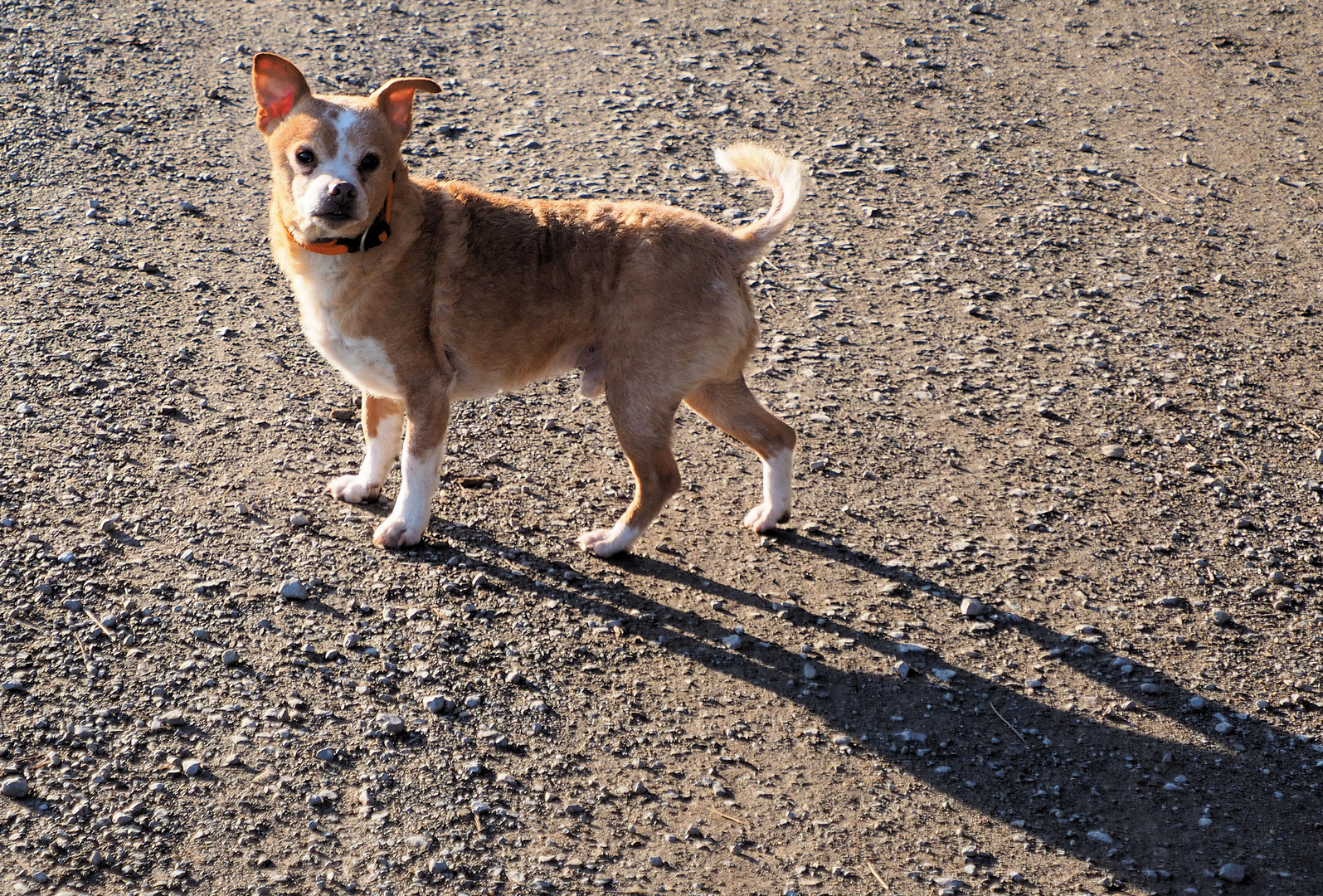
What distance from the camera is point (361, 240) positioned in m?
4.53

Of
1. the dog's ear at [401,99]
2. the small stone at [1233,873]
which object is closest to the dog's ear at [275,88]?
the dog's ear at [401,99]

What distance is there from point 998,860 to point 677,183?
5.51 m

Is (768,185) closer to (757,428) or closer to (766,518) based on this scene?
(757,428)

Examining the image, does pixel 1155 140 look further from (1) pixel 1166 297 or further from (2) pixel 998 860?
(2) pixel 998 860

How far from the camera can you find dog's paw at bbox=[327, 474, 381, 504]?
5.27 meters

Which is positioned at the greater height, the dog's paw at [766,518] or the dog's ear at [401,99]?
the dog's ear at [401,99]

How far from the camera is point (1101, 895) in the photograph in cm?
362

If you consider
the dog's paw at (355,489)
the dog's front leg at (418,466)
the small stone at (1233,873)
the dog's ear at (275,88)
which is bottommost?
the dog's paw at (355,489)

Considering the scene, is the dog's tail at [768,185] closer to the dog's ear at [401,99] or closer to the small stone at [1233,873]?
the dog's ear at [401,99]

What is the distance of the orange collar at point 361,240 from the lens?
450cm

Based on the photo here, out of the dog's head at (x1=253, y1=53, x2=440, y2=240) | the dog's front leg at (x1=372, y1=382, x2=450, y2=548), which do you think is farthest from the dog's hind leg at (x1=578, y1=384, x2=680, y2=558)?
the dog's head at (x1=253, y1=53, x2=440, y2=240)

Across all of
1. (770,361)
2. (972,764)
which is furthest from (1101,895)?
(770,361)

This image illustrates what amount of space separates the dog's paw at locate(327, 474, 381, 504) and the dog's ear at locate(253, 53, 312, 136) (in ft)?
5.17

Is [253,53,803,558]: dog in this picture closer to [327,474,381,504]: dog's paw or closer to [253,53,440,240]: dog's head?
[253,53,440,240]: dog's head
